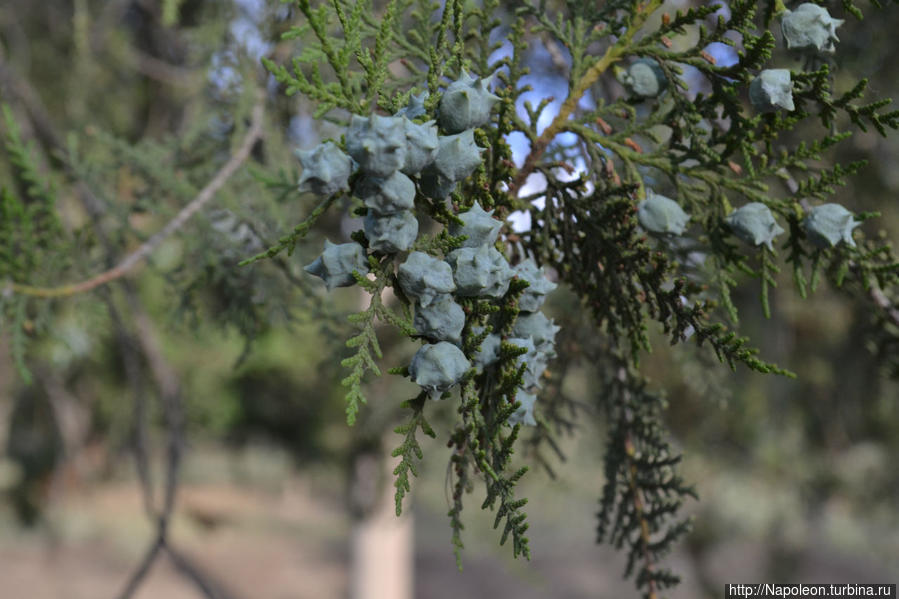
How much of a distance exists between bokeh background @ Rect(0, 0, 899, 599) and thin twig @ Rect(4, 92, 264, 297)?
44 mm

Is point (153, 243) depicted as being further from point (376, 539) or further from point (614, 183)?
point (376, 539)

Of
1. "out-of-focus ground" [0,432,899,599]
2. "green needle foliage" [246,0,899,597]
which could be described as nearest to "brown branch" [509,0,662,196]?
"green needle foliage" [246,0,899,597]

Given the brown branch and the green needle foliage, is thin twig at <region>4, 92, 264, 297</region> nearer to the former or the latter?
the green needle foliage

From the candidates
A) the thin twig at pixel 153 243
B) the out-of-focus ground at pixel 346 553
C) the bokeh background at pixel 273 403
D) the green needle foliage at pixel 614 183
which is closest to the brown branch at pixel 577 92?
the green needle foliage at pixel 614 183

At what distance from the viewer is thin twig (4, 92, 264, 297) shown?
3.58 feet

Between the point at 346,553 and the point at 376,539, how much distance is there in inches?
199

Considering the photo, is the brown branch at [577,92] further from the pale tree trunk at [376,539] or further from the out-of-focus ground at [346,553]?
the out-of-focus ground at [346,553]

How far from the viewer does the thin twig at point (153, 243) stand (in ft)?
3.58

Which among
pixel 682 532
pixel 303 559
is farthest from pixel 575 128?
pixel 303 559

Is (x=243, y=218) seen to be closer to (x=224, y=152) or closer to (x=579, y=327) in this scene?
(x=224, y=152)

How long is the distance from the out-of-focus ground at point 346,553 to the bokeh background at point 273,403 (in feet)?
0.12

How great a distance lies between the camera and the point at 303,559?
26.0 ft

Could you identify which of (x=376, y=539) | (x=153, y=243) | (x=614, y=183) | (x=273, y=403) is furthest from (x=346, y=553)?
(x=614, y=183)

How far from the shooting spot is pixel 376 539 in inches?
145
